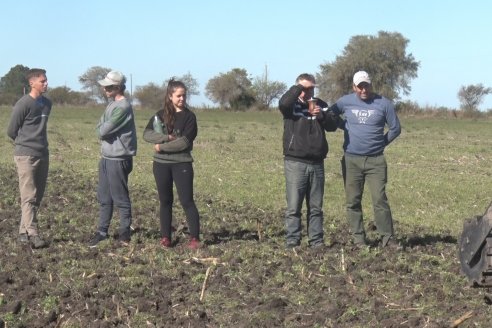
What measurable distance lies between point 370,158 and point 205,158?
39.9 ft

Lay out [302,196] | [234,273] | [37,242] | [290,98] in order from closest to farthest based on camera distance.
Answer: [234,273] < [290,98] < [302,196] < [37,242]

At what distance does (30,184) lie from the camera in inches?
344

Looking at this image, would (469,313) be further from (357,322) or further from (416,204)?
(416,204)

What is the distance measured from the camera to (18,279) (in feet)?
23.5

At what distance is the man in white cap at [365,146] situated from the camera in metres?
8.48

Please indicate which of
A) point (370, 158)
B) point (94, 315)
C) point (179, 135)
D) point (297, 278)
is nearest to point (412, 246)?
point (370, 158)

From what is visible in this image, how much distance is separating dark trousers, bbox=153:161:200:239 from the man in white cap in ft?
5.57

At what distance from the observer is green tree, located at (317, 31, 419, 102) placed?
75.2m

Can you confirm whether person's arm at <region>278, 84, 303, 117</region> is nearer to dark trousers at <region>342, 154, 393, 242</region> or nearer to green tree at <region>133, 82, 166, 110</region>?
dark trousers at <region>342, 154, 393, 242</region>

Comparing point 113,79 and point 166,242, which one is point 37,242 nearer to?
point 166,242

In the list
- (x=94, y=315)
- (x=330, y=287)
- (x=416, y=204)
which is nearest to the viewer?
(x=94, y=315)

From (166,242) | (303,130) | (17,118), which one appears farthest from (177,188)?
(17,118)

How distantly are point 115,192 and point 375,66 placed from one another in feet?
233

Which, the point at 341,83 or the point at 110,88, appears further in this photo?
the point at 341,83
